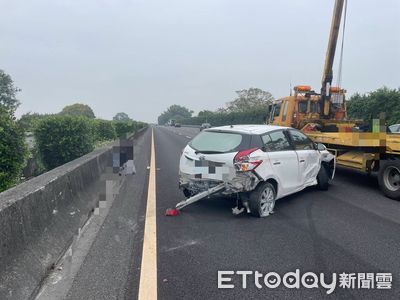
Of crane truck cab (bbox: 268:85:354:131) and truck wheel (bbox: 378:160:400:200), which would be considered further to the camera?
crane truck cab (bbox: 268:85:354:131)

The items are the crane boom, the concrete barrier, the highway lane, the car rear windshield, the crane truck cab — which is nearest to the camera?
the concrete barrier

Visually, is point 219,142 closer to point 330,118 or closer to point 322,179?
point 322,179

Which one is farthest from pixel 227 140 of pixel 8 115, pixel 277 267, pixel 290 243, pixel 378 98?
pixel 378 98

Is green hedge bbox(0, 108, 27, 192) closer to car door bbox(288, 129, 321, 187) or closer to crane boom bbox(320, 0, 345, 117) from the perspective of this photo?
car door bbox(288, 129, 321, 187)

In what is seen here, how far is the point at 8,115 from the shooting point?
18.3ft

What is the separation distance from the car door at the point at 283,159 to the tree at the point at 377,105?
53.9 feet

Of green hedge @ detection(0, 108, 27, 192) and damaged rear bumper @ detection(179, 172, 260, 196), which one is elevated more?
green hedge @ detection(0, 108, 27, 192)

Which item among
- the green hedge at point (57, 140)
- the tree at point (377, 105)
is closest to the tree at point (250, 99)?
the tree at point (377, 105)

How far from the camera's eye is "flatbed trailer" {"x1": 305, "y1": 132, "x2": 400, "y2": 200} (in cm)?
718

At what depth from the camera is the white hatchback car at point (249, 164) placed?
564 cm

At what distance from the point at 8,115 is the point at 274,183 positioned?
4.63 meters

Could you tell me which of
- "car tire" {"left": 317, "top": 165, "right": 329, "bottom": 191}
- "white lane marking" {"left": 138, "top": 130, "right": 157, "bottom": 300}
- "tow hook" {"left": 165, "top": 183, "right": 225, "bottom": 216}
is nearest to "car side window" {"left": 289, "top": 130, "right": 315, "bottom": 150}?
"car tire" {"left": 317, "top": 165, "right": 329, "bottom": 191}

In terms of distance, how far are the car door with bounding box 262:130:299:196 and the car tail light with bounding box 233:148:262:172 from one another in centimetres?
46

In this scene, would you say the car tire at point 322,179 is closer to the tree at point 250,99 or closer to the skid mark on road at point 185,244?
the skid mark on road at point 185,244
